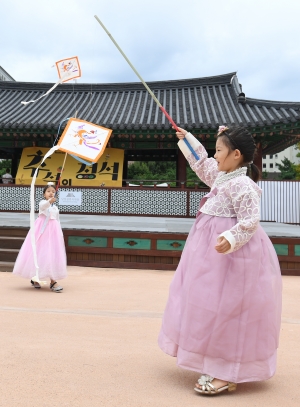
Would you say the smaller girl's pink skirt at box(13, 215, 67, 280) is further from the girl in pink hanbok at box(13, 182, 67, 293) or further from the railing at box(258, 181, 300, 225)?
the railing at box(258, 181, 300, 225)

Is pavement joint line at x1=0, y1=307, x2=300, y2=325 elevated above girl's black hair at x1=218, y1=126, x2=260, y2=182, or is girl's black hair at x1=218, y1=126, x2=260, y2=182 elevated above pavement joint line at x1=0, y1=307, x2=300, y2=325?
girl's black hair at x1=218, y1=126, x2=260, y2=182

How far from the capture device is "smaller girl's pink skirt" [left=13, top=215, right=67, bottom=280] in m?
5.46

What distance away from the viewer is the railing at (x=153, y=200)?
12109mm

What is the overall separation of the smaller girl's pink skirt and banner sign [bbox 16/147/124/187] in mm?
7785

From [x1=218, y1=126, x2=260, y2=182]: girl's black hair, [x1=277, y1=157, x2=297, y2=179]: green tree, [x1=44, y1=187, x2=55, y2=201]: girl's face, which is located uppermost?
[x1=277, y1=157, x2=297, y2=179]: green tree

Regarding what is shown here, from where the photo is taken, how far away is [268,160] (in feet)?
266

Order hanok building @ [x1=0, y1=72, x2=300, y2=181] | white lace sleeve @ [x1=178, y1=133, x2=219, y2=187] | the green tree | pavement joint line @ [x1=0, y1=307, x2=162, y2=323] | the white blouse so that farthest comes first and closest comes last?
the green tree → hanok building @ [x1=0, y1=72, x2=300, y2=181] → the white blouse → pavement joint line @ [x1=0, y1=307, x2=162, y2=323] → white lace sleeve @ [x1=178, y1=133, x2=219, y2=187]

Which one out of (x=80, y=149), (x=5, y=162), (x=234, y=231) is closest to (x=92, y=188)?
(x=80, y=149)

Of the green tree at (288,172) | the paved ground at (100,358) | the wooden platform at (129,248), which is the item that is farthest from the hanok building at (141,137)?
the green tree at (288,172)

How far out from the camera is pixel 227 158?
8.70ft

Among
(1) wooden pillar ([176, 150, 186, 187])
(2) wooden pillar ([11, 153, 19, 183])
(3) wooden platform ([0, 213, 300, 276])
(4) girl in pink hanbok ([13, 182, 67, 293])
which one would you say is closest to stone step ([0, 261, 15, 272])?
(3) wooden platform ([0, 213, 300, 276])

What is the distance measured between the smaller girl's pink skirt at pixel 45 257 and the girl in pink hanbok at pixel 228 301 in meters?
3.18

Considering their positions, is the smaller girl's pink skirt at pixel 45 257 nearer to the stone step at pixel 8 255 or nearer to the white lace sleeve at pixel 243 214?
the stone step at pixel 8 255

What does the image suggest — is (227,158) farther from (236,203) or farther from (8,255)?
(8,255)
